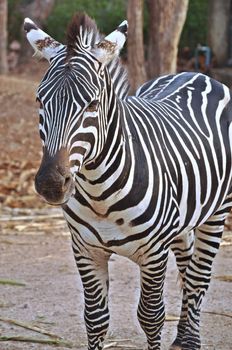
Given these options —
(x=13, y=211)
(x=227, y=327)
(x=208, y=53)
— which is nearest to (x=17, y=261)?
(x=13, y=211)

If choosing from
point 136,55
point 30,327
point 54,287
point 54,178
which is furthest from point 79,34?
point 136,55

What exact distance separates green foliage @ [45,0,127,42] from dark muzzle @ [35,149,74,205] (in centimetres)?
1707

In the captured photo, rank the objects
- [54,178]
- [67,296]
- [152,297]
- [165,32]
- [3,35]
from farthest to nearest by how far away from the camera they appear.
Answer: [3,35] → [165,32] → [67,296] → [152,297] → [54,178]

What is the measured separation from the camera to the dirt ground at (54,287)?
6039 millimetres

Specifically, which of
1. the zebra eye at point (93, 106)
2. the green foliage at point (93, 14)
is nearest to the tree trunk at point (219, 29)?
the green foliage at point (93, 14)

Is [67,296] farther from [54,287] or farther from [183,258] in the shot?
[183,258]

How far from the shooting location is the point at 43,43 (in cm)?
449

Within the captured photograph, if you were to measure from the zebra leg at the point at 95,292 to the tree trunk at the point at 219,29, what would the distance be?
47.1 feet

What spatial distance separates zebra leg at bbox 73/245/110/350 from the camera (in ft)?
16.1

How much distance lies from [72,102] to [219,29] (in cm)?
1531

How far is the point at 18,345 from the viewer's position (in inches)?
229

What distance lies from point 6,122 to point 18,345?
27.5 ft

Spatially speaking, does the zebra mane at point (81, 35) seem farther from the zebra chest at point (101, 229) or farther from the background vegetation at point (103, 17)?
the background vegetation at point (103, 17)

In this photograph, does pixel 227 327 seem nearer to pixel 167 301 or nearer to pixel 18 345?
pixel 167 301
